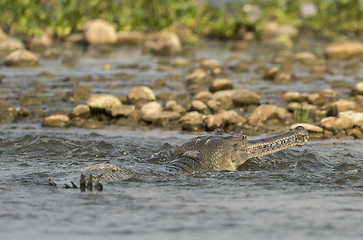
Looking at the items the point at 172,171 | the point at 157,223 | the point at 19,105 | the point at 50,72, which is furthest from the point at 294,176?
the point at 50,72

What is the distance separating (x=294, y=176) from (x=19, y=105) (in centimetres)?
562

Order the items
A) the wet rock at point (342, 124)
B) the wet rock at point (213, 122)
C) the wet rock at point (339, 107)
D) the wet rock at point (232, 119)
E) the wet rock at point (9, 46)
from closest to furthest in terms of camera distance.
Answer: the wet rock at point (342, 124)
the wet rock at point (213, 122)
the wet rock at point (232, 119)
the wet rock at point (339, 107)
the wet rock at point (9, 46)

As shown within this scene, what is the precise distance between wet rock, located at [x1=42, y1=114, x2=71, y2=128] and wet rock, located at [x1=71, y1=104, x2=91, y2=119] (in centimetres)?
25

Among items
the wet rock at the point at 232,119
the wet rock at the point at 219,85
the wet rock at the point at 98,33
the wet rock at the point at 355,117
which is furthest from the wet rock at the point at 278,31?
the wet rock at the point at 355,117

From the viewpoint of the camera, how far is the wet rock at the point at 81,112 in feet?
32.2

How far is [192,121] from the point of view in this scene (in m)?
9.23

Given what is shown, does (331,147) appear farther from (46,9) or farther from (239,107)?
(46,9)

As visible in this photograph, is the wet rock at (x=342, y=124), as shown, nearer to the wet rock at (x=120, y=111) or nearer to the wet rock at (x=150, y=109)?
the wet rock at (x=150, y=109)

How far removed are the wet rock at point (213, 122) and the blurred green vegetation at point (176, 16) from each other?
29.2 feet

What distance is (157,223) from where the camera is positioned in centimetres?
500

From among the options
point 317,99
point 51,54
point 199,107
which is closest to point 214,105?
point 199,107

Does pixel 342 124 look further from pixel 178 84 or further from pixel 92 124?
pixel 178 84

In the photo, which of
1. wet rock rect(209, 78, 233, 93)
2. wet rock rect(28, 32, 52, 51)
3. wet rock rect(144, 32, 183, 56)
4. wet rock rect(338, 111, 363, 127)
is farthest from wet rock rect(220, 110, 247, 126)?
wet rock rect(28, 32, 52, 51)

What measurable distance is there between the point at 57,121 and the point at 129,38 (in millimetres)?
9321
